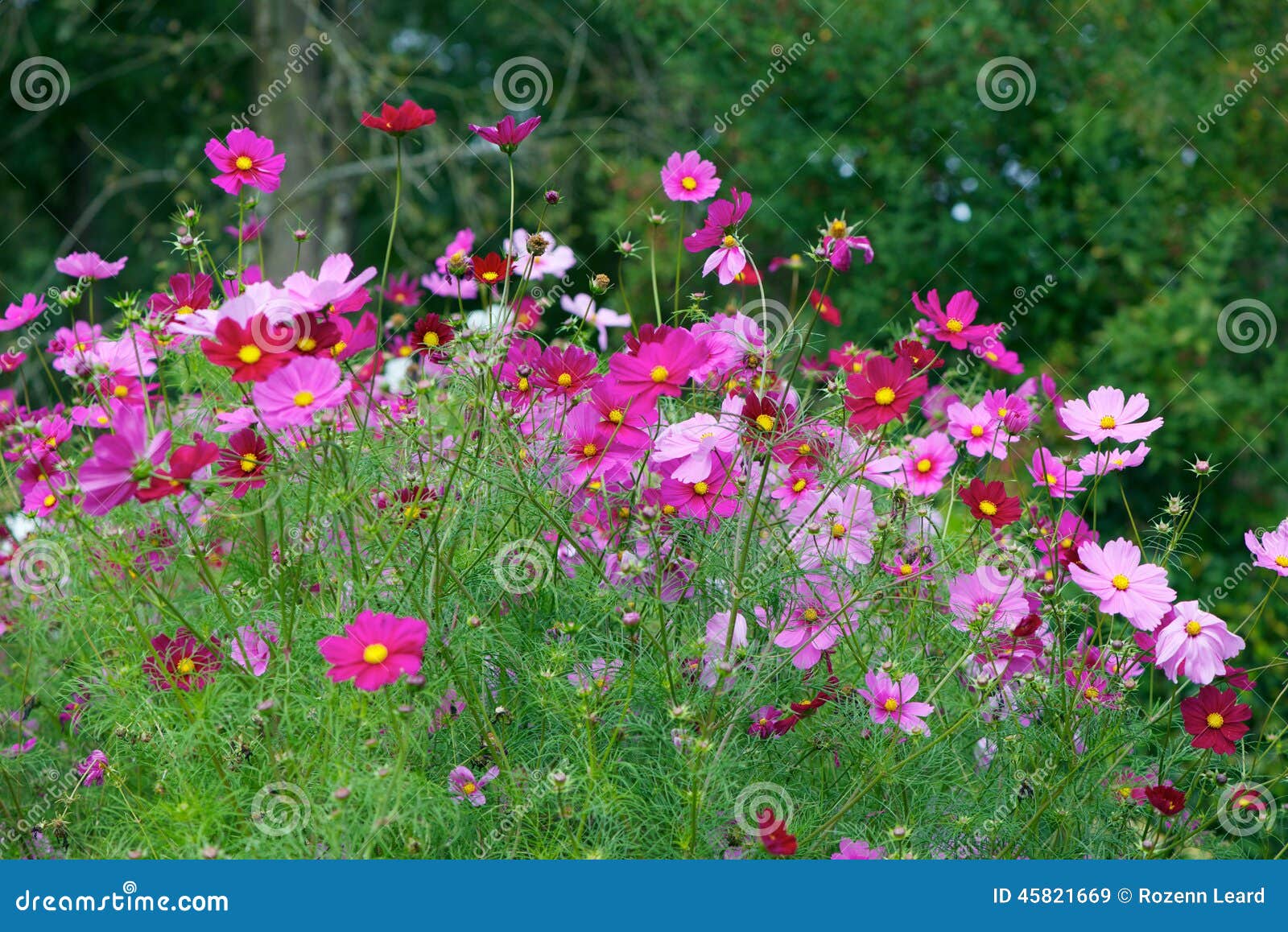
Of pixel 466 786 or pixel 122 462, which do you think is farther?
pixel 466 786

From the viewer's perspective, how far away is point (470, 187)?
19.6 ft

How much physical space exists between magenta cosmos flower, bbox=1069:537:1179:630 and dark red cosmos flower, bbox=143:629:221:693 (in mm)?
985

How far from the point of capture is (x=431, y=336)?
1508mm

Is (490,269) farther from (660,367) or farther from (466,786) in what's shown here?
(466,786)

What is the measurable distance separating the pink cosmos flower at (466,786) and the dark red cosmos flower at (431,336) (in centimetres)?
50

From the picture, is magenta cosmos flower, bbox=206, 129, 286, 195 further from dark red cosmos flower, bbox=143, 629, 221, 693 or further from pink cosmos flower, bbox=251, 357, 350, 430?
dark red cosmos flower, bbox=143, 629, 221, 693

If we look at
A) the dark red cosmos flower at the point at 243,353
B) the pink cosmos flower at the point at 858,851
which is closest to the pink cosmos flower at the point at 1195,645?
the pink cosmos flower at the point at 858,851

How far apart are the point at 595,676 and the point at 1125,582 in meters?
0.60

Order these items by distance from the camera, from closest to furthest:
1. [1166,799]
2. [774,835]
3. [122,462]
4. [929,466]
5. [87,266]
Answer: [122,462] → [774,835] → [1166,799] → [929,466] → [87,266]

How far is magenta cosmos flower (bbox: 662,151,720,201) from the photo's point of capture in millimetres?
1621

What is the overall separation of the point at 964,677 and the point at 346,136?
566 centimetres

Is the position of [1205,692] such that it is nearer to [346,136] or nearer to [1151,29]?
[1151,29]

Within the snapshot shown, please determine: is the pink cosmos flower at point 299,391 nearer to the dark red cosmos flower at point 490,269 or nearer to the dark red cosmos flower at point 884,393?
the dark red cosmos flower at point 490,269

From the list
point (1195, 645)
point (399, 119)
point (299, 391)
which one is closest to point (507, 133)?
point (399, 119)
